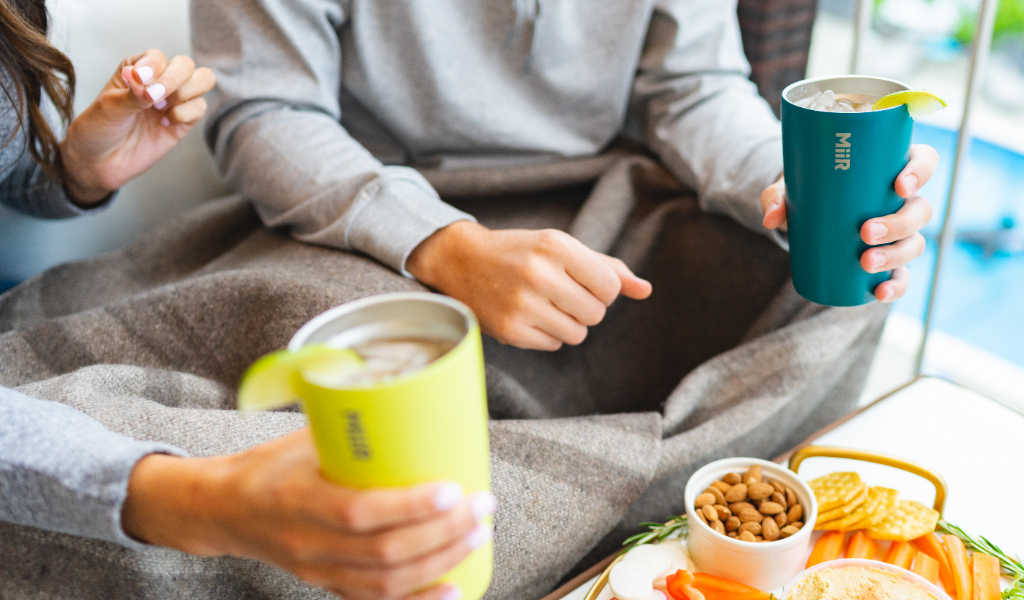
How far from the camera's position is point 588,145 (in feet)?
3.74

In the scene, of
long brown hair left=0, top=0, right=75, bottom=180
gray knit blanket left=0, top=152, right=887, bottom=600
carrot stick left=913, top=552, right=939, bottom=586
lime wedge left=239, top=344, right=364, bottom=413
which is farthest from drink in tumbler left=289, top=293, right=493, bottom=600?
long brown hair left=0, top=0, right=75, bottom=180

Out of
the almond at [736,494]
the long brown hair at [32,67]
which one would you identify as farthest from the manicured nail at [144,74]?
the almond at [736,494]

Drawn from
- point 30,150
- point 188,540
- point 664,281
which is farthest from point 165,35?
point 188,540

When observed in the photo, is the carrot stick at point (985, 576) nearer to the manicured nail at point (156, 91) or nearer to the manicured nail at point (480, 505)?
the manicured nail at point (480, 505)

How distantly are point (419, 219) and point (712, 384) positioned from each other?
0.37 metres

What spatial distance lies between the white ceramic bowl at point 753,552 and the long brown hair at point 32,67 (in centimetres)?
81

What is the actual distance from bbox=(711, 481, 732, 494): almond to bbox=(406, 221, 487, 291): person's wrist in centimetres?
34

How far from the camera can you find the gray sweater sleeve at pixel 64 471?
485 mm

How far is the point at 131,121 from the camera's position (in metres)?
0.86

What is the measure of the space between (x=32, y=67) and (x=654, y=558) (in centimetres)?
84

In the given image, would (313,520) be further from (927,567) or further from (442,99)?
(442,99)

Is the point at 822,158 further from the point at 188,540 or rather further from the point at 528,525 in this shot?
the point at 188,540

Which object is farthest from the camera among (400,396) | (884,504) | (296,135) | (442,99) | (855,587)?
(442,99)

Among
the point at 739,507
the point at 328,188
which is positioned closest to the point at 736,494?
the point at 739,507
